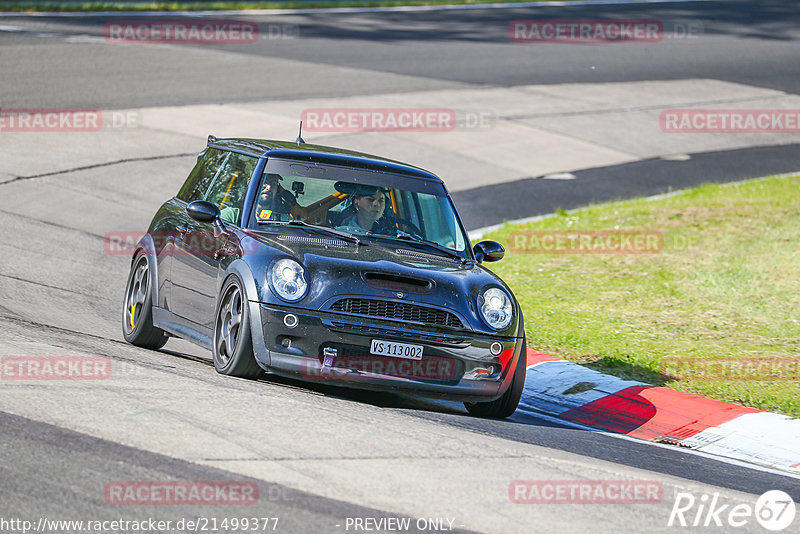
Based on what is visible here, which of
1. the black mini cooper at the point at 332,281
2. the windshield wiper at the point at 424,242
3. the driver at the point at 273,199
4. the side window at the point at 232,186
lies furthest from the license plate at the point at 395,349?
the side window at the point at 232,186

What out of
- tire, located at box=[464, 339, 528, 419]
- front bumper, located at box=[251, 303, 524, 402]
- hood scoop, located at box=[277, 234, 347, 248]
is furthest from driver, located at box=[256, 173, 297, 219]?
tire, located at box=[464, 339, 528, 419]

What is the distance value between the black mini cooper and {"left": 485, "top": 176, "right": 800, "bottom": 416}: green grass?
2.09 m

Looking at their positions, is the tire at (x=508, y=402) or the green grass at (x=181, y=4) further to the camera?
the green grass at (x=181, y=4)

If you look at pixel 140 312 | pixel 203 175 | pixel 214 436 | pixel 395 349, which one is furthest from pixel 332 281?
pixel 140 312

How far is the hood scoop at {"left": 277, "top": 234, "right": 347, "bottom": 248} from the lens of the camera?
758cm

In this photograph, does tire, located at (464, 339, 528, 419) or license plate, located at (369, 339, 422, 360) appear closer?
license plate, located at (369, 339, 422, 360)

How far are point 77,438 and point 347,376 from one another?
2030 mm

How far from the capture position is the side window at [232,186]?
8203 millimetres

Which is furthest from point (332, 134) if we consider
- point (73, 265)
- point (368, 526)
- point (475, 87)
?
point (368, 526)

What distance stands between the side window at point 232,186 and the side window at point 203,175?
0.35 feet

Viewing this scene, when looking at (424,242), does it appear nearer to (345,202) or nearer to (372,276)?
(345,202)

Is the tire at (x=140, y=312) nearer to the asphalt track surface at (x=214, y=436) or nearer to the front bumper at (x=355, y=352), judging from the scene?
the asphalt track surface at (x=214, y=436)

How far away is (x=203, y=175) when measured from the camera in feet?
29.5

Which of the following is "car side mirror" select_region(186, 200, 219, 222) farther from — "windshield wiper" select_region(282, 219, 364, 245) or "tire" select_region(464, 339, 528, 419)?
"tire" select_region(464, 339, 528, 419)
